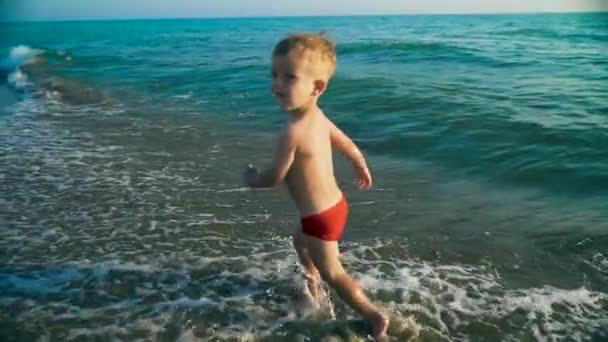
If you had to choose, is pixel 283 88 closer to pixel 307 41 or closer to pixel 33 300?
pixel 307 41

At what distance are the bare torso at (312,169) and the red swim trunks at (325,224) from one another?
29mm

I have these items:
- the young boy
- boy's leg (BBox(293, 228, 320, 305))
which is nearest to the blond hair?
the young boy

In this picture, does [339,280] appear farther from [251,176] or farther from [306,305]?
[251,176]

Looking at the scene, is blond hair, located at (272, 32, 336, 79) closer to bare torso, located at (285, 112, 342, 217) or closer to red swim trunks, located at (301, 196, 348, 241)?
bare torso, located at (285, 112, 342, 217)

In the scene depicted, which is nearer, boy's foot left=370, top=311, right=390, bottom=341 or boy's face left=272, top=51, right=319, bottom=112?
boy's face left=272, top=51, right=319, bottom=112

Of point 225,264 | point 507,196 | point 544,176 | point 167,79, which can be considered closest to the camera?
point 225,264

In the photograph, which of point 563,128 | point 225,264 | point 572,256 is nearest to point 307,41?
point 225,264

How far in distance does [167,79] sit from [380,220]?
43.0 ft

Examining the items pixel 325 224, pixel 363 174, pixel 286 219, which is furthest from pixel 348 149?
pixel 286 219

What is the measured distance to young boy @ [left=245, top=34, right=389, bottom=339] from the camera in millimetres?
2447

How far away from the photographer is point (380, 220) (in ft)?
15.5

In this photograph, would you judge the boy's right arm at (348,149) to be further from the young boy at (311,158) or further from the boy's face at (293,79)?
the boy's face at (293,79)

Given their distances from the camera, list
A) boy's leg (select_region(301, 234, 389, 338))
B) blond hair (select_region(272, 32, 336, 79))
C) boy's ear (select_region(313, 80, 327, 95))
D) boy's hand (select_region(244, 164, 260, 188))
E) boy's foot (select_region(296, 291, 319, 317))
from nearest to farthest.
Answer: blond hair (select_region(272, 32, 336, 79))
boy's ear (select_region(313, 80, 327, 95))
boy's hand (select_region(244, 164, 260, 188))
boy's leg (select_region(301, 234, 389, 338))
boy's foot (select_region(296, 291, 319, 317))

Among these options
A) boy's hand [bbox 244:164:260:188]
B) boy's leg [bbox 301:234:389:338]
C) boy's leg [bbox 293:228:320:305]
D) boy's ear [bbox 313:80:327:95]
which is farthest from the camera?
boy's leg [bbox 293:228:320:305]
